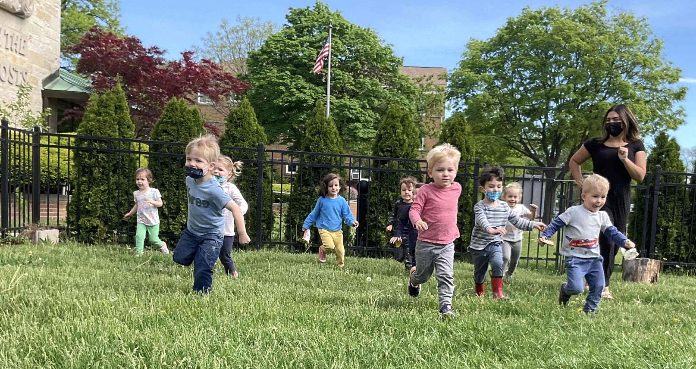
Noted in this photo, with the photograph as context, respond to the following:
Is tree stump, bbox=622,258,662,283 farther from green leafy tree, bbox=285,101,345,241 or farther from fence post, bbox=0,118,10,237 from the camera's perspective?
fence post, bbox=0,118,10,237

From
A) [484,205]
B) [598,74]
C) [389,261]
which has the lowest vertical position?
[389,261]

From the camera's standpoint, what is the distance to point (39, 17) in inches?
539

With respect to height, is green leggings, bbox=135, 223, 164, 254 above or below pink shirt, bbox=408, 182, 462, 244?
below

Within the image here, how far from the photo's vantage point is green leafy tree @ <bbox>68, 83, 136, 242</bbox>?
8.47 m

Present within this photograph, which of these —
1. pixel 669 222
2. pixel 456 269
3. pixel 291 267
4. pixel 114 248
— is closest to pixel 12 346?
pixel 291 267

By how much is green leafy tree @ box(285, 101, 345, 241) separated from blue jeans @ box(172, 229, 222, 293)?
435cm

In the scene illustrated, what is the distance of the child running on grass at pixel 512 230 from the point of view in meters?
6.05

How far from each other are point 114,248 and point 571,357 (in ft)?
21.4

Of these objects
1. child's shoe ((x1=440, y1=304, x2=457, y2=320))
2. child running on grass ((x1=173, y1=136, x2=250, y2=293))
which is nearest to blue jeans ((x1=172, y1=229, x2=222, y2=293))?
child running on grass ((x1=173, y1=136, x2=250, y2=293))

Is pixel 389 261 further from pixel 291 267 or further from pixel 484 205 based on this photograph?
pixel 484 205

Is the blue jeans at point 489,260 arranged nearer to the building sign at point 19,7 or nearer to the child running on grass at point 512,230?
the child running on grass at point 512,230

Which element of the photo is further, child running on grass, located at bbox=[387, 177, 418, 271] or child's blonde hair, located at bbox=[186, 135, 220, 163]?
child running on grass, located at bbox=[387, 177, 418, 271]

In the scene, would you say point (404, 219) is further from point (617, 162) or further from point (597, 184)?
point (597, 184)

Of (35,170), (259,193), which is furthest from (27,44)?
(259,193)
